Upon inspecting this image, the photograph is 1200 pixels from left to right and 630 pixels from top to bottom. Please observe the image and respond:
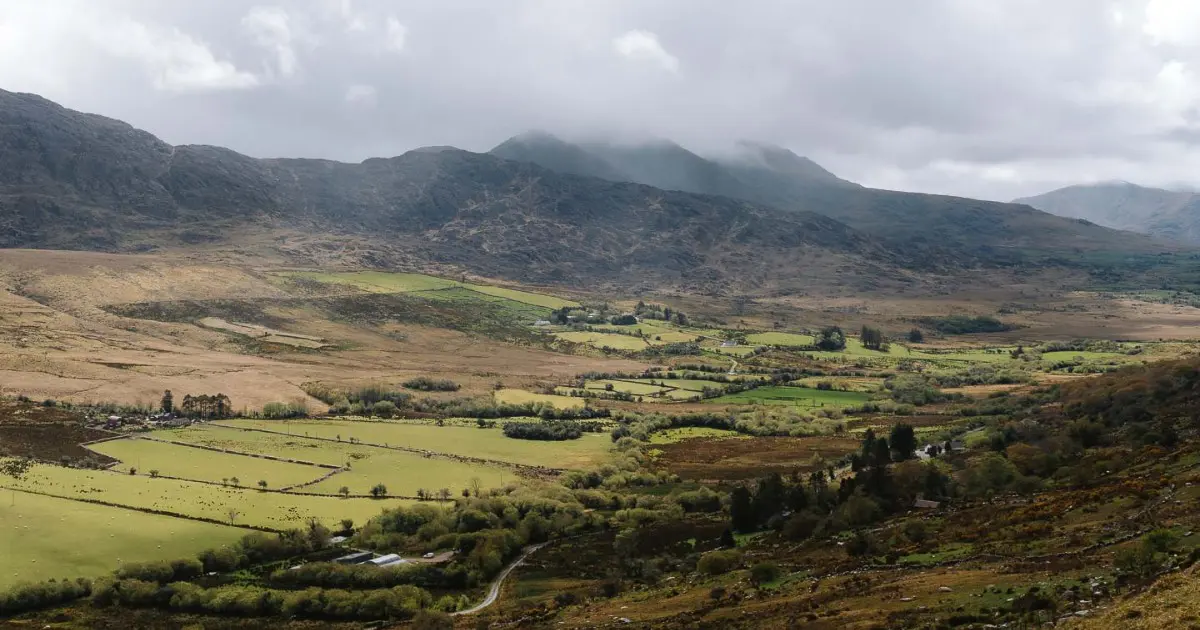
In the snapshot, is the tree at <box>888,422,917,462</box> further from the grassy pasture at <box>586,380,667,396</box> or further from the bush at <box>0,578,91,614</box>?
the bush at <box>0,578,91,614</box>

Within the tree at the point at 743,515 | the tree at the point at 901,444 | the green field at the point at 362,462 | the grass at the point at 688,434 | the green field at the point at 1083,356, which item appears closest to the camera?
the tree at the point at 743,515

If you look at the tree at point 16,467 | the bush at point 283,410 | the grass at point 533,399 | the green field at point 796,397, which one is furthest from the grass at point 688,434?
the tree at point 16,467

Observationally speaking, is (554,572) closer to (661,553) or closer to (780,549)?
(661,553)

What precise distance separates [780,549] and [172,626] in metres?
42.0

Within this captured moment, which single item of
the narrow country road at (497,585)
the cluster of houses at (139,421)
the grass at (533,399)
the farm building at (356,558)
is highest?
the cluster of houses at (139,421)

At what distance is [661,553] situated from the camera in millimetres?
68625

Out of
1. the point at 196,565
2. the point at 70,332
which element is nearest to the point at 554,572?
the point at 196,565

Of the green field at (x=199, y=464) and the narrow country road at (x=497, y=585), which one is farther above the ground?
the green field at (x=199, y=464)

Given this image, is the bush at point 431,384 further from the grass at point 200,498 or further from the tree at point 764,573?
the tree at point 764,573

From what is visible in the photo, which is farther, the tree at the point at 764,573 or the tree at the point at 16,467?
the tree at the point at 16,467

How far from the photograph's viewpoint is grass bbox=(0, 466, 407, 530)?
71.8 metres

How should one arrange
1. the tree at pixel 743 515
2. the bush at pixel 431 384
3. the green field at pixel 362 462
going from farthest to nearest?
1. the bush at pixel 431 384
2. the green field at pixel 362 462
3. the tree at pixel 743 515

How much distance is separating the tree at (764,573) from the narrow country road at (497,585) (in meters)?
19.9

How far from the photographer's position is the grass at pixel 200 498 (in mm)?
71750
